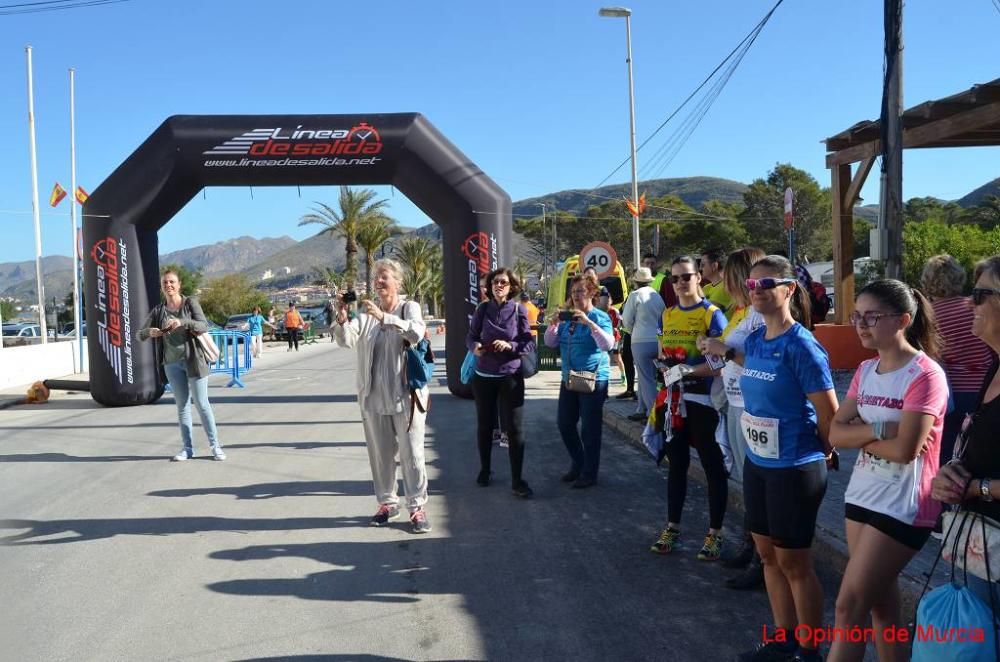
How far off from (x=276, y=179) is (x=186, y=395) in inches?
215

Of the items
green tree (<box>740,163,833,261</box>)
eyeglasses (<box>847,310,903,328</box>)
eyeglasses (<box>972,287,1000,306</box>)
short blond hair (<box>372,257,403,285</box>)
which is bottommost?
eyeglasses (<box>847,310,903,328</box>)

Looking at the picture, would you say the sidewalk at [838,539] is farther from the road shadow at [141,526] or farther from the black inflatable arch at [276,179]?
the black inflatable arch at [276,179]

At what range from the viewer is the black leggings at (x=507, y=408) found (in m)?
6.59

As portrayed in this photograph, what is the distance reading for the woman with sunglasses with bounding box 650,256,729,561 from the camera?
16.3 ft

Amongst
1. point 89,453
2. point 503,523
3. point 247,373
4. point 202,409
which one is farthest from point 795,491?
point 247,373

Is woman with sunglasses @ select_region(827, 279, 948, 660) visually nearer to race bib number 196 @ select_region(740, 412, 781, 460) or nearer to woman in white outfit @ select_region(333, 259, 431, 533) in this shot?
race bib number 196 @ select_region(740, 412, 781, 460)

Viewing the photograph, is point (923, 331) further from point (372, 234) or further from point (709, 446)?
point (372, 234)

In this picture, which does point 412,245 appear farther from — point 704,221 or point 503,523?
point 503,523

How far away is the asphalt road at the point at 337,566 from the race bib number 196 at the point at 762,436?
3.29ft

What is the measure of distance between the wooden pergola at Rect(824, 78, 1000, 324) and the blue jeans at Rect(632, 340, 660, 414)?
4124mm

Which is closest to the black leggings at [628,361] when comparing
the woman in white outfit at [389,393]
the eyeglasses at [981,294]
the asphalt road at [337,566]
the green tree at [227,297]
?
the asphalt road at [337,566]

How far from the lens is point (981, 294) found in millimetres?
2744

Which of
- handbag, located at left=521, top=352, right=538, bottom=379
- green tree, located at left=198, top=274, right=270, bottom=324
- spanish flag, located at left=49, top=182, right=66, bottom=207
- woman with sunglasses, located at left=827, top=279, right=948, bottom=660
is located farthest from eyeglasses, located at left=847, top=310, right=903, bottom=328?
green tree, located at left=198, top=274, right=270, bottom=324

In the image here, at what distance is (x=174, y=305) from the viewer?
820 cm
